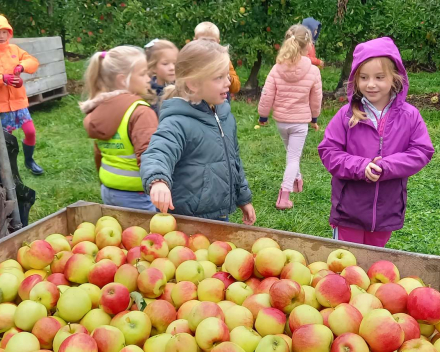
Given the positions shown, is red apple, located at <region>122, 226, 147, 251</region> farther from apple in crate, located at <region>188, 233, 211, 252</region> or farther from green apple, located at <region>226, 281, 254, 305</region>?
green apple, located at <region>226, 281, 254, 305</region>

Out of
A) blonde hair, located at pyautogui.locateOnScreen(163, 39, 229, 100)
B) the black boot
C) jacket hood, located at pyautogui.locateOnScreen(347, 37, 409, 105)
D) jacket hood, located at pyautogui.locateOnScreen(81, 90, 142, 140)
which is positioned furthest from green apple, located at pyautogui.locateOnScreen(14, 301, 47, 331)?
the black boot

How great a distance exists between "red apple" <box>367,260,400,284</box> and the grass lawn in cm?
214

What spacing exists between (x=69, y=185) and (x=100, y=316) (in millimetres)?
3758

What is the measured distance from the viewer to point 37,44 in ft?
25.9

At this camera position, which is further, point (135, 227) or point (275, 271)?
point (135, 227)

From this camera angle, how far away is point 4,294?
6.21 ft

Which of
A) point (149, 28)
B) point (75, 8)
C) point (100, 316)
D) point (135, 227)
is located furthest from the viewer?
point (75, 8)

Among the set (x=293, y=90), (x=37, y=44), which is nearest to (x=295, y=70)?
(x=293, y=90)

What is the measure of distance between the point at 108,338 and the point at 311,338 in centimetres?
62

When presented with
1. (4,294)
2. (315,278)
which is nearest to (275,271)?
(315,278)

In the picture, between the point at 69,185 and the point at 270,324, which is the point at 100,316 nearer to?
the point at 270,324

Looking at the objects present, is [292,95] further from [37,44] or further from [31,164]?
[37,44]

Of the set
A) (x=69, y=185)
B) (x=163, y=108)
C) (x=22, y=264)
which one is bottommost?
(x=69, y=185)

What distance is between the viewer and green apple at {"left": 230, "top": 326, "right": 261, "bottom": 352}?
1562mm
